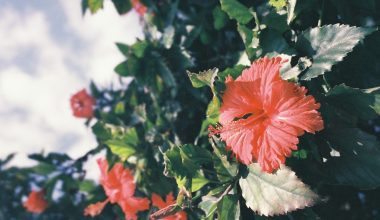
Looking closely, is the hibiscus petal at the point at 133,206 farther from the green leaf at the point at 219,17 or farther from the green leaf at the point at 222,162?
the green leaf at the point at 219,17

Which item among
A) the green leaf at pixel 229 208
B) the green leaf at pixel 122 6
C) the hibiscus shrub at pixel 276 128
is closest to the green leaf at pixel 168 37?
the hibiscus shrub at pixel 276 128

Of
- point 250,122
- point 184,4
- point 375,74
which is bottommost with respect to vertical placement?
point 375,74

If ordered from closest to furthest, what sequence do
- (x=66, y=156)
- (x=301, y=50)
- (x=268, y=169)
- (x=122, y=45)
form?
(x=268, y=169) → (x=301, y=50) → (x=122, y=45) → (x=66, y=156)

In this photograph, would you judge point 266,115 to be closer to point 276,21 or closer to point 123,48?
point 276,21

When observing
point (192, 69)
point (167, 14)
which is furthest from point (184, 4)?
point (192, 69)

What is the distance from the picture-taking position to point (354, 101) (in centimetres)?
104

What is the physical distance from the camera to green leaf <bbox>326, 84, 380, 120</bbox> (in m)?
1.00

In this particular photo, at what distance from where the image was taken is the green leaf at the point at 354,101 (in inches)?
39.4

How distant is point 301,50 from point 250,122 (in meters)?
0.29

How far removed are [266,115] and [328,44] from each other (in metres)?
0.26

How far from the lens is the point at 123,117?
2.40m

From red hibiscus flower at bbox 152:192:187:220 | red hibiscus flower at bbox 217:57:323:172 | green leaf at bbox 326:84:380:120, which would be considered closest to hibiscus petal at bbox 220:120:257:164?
red hibiscus flower at bbox 217:57:323:172

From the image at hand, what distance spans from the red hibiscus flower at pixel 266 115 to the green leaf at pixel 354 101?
3.7 inches

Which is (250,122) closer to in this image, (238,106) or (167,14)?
(238,106)
